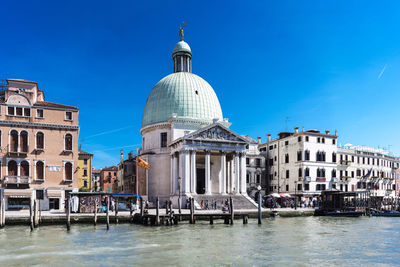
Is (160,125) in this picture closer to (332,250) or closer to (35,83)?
(35,83)

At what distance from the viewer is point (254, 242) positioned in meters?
23.8

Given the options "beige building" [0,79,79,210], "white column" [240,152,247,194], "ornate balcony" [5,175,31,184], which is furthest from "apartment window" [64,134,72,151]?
"white column" [240,152,247,194]

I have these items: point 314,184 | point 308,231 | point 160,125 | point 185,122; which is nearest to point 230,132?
point 185,122

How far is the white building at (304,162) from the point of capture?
183ft

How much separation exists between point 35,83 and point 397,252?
34098 mm

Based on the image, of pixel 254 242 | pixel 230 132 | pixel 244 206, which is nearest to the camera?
pixel 254 242

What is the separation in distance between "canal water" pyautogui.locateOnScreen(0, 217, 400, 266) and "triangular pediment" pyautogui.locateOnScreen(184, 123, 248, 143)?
1631 cm

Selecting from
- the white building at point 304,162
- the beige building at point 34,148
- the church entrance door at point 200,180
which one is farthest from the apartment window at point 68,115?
the white building at point 304,162

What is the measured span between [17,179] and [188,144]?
17400mm

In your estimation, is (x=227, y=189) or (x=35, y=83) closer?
(x=35, y=83)

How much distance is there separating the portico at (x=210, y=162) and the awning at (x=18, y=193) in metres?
15.8

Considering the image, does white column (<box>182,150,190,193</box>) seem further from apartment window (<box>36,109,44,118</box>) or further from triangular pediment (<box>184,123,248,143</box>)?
apartment window (<box>36,109,44,118</box>)

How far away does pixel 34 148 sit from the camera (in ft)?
129

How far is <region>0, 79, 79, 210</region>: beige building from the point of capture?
38.6 metres
